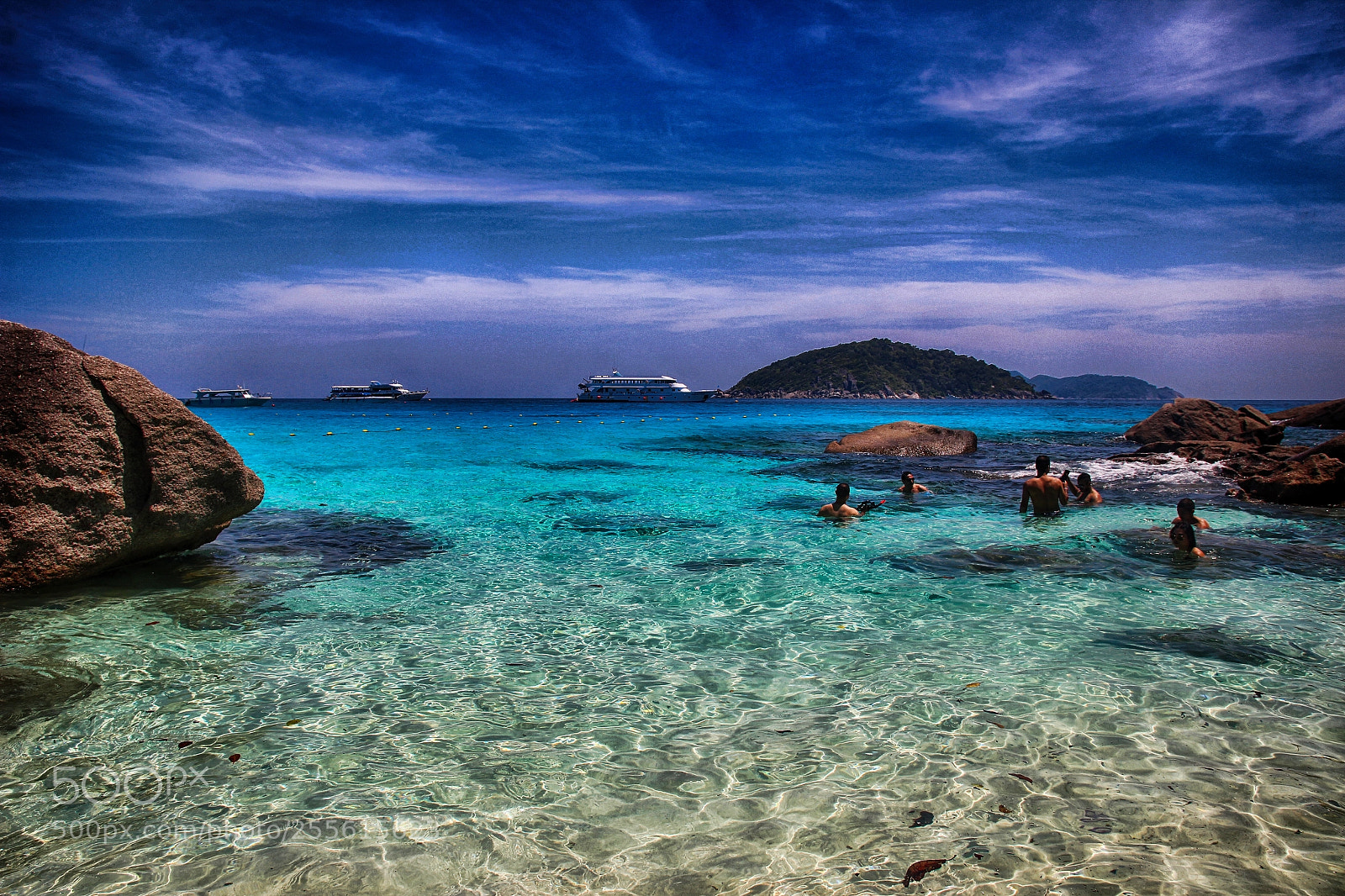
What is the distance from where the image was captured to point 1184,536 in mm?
9562

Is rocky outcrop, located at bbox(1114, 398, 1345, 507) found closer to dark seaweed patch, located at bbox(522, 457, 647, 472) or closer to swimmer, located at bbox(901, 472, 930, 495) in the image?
swimmer, located at bbox(901, 472, 930, 495)

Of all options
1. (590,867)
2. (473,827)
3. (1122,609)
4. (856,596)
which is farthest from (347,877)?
(1122,609)

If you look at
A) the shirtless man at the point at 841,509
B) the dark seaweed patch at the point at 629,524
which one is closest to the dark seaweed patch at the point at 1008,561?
the shirtless man at the point at 841,509

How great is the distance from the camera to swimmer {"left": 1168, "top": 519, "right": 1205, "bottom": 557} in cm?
947

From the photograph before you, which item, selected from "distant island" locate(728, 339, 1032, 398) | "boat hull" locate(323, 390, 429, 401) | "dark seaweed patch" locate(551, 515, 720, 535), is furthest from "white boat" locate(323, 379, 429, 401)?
"dark seaweed patch" locate(551, 515, 720, 535)

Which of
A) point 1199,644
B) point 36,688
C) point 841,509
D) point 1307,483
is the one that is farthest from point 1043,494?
point 36,688

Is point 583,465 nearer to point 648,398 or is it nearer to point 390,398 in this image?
point 648,398

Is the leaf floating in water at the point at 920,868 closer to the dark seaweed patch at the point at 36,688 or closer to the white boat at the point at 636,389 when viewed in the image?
the dark seaweed patch at the point at 36,688

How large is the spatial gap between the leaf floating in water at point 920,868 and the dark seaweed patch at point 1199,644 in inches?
156

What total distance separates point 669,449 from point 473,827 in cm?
2798

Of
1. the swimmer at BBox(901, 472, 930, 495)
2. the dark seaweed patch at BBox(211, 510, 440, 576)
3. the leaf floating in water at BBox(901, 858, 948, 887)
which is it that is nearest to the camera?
the leaf floating in water at BBox(901, 858, 948, 887)

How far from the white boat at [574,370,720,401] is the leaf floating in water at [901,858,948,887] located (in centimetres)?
12898

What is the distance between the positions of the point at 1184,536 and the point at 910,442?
16000 millimetres

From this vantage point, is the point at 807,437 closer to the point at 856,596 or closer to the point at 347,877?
the point at 856,596
